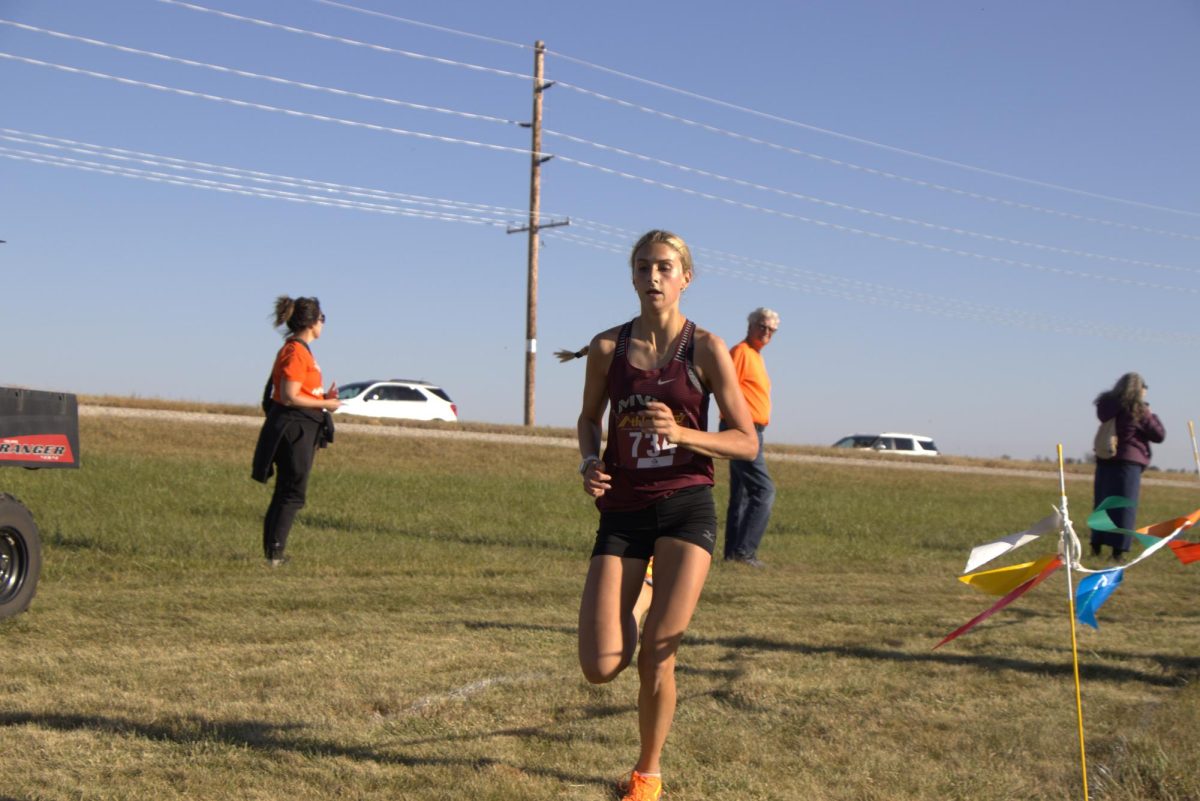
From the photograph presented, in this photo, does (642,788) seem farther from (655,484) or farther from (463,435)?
(463,435)

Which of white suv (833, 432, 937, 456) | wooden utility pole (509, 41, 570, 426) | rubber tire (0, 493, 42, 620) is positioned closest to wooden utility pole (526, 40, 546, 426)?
wooden utility pole (509, 41, 570, 426)

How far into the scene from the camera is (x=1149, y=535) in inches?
200

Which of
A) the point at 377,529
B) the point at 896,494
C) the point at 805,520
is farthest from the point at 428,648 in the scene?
the point at 896,494

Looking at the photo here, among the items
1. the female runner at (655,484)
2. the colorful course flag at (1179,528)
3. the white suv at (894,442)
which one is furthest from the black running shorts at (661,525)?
the white suv at (894,442)

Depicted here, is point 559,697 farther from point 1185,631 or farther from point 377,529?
point 377,529

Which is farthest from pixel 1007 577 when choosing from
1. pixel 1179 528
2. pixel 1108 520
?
pixel 1179 528

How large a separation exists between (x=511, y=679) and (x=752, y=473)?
5.43 meters

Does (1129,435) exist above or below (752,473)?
above

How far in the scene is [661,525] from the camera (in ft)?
14.3

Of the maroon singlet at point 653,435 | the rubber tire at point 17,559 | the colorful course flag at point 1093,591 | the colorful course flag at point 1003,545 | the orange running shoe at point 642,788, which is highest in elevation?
the maroon singlet at point 653,435

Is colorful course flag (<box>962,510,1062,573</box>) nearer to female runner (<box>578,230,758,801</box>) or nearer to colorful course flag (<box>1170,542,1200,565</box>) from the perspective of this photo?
female runner (<box>578,230,758,801</box>)

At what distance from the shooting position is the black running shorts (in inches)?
171

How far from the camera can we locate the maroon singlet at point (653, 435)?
173 inches

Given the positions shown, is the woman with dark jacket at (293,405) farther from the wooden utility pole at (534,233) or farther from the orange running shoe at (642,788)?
the wooden utility pole at (534,233)
